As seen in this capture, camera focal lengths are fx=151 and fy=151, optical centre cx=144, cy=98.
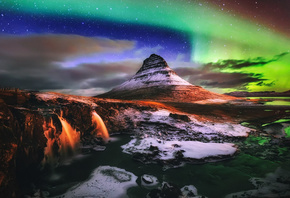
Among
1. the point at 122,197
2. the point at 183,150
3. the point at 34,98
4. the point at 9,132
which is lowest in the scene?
the point at 122,197

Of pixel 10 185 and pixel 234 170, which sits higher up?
pixel 10 185


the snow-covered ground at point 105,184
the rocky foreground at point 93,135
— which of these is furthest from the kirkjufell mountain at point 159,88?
the snow-covered ground at point 105,184

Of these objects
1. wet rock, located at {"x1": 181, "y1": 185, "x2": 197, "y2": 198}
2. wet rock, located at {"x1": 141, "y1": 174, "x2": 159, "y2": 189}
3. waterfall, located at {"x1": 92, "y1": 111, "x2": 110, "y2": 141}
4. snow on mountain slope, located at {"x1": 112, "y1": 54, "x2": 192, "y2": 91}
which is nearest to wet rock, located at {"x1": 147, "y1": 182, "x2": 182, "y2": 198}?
wet rock, located at {"x1": 181, "y1": 185, "x2": 197, "y2": 198}

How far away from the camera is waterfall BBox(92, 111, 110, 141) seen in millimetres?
14719

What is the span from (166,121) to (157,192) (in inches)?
450

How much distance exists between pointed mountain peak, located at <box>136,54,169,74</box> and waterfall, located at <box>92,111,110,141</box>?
146 m

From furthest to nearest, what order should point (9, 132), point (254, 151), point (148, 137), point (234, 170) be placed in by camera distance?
point (148, 137)
point (254, 151)
point (234, 170)
point (9, 132)

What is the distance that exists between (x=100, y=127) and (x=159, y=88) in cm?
10051

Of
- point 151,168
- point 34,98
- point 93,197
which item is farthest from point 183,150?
point 34,98

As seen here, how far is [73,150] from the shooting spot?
11352 millimetres

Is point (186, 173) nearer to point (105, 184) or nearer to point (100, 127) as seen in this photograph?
point (105, 184)

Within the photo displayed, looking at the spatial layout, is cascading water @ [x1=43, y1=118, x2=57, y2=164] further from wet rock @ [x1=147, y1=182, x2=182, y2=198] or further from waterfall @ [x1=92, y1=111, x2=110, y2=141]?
wet rock @ [x1=147, y1=182, x2=182, y2=198]

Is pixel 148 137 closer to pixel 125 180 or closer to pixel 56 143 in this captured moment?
pixel 125 180

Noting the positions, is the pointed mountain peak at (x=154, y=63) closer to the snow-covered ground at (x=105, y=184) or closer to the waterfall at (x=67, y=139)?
the waterfall at (x=67, y=139)
